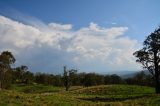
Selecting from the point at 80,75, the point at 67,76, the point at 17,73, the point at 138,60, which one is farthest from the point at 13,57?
the point at 17,73

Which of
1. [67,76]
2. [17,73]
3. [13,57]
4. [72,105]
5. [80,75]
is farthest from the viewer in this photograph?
[17,73]

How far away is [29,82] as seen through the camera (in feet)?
491

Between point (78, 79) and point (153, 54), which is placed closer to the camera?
point (153, 54)

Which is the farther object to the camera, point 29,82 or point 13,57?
point 29,82

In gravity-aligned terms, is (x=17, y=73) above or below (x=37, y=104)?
above

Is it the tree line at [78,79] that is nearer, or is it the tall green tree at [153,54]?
the tall green tree at [153,54]

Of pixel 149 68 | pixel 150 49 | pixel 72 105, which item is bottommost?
pixel 72 105

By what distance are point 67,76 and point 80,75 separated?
35.5 meters

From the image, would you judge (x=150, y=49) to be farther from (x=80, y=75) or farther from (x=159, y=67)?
(x=80, y=75)

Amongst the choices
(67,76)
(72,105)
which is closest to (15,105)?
(72,105)

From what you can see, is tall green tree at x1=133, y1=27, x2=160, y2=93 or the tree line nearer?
tall green tree at x1=133, y1=27, x2=160, y2=93

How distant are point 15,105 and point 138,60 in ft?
123

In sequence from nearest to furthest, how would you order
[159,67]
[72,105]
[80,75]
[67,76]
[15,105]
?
1. [15,105]
2. [72,105]
3. [159,67]
4. [67,76]
5. [80,75]

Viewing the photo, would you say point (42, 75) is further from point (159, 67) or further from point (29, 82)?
point (159, 67)
